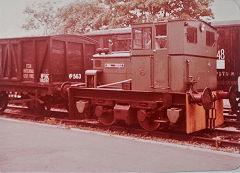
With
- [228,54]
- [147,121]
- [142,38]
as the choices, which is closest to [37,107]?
[147,121]

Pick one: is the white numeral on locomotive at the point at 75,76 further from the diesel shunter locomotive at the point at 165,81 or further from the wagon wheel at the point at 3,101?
the wagon wheel at the point at 3,101

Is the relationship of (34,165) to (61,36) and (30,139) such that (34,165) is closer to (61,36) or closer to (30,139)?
(30,139)

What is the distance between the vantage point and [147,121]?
28.5ft

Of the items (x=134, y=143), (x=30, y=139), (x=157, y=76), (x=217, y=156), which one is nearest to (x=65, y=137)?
(x=30, y=139)

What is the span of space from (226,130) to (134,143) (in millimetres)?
2975

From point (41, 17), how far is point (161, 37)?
10.7 feet

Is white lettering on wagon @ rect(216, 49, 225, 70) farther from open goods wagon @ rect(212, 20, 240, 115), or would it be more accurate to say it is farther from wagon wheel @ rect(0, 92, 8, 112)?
wagon wheel @ rect(0, 92, 8, 112)

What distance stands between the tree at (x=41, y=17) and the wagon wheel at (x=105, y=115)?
2.91m

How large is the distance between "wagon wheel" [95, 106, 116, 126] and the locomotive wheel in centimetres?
107

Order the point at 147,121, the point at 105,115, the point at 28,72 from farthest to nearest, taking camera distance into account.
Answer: the point at 28,72
the point at 105,115
the point at 147,121

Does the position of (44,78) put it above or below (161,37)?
below

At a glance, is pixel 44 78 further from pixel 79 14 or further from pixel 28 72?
pixel 79 14

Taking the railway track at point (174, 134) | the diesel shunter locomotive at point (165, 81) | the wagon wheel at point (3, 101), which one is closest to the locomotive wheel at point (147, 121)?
the diesel shunter locomotive at point (165, 81)

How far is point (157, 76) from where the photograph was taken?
8.25 meters
